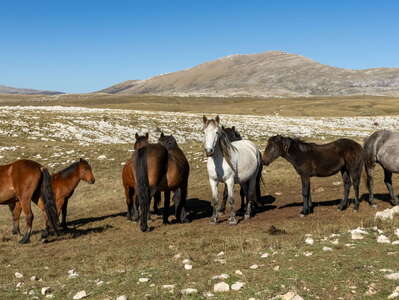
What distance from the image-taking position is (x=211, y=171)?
11422 millimetres

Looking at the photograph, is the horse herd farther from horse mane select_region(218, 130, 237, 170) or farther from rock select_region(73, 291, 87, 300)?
rock select_region(73, 291, 87, 300)

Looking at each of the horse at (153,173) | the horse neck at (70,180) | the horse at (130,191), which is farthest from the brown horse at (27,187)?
the horse at (130,191)

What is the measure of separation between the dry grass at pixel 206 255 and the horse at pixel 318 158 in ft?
2.99

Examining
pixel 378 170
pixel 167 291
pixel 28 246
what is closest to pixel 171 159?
pixel 28 246

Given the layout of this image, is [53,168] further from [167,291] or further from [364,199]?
[167,291]

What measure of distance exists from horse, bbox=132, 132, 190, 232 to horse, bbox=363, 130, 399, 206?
5.91 meters

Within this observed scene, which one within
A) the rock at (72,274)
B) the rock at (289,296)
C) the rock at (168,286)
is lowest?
the rock at (72,274)

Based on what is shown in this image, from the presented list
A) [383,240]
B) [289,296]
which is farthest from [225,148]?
[289,296]

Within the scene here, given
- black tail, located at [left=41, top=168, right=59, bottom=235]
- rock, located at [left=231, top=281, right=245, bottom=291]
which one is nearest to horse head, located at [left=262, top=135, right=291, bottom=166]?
black tail, located at [left=41, top=168, right=59, bottom=235]

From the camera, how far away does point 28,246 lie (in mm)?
10539

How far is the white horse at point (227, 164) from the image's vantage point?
34.5 ft

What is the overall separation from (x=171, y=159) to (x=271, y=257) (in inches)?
217

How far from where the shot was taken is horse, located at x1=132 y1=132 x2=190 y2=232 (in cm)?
1110

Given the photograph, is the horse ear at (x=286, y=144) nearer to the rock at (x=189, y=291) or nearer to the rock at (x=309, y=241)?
the rock at (x=309, y=241)
